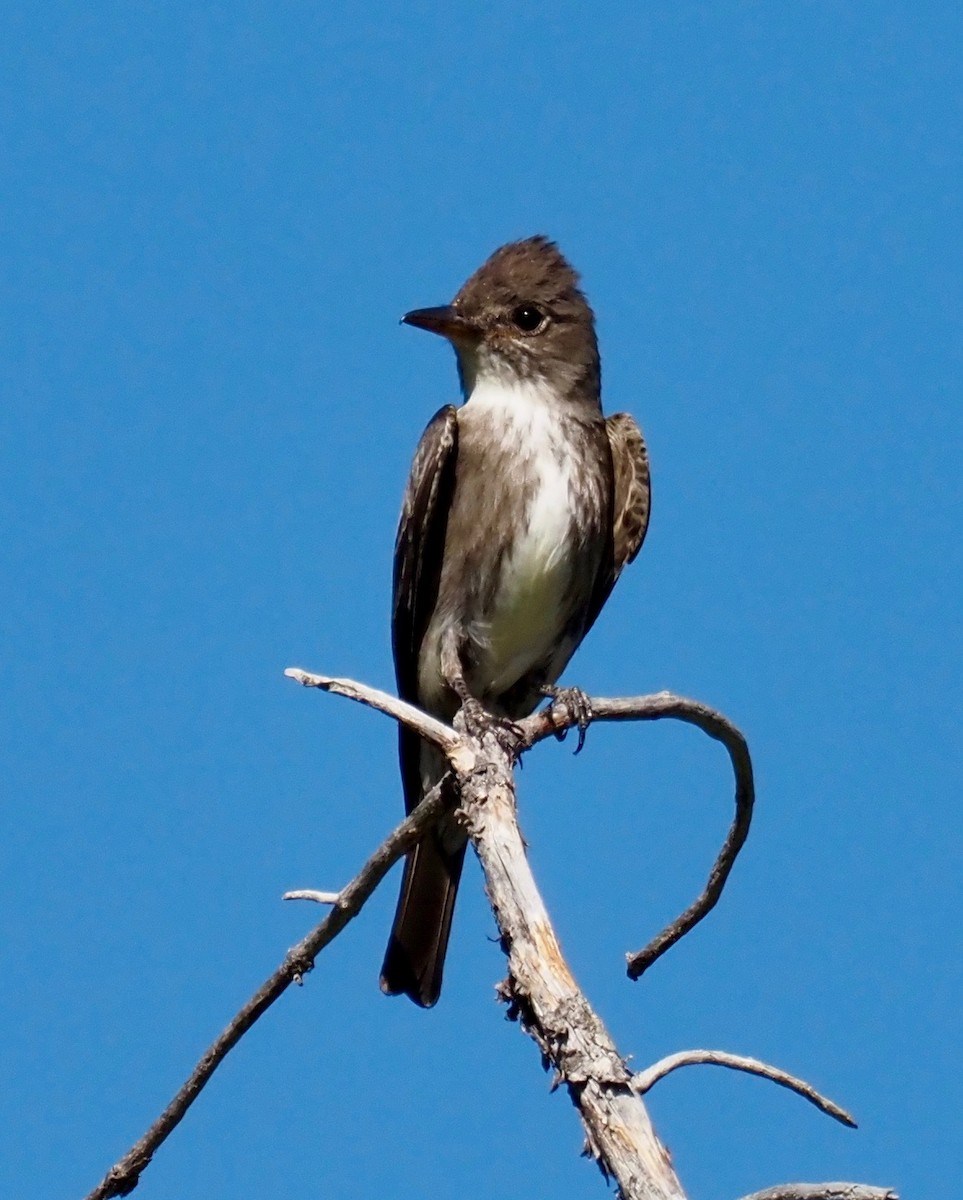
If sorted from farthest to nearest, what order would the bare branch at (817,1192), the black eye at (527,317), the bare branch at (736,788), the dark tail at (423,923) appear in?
the black eye at (527,317), the dark tail at (423,923), the bare branch at (736,788), the bare branch at (817,1192)

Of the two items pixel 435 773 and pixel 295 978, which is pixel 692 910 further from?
pixel 435 773

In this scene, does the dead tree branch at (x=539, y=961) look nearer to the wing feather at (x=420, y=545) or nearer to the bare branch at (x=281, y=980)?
the bare branch at (x=281, y=980)

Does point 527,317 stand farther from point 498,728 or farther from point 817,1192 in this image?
point 817,1192

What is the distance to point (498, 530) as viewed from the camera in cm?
807

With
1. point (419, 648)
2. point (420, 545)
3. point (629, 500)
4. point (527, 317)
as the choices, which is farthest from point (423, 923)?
point (527, 317)

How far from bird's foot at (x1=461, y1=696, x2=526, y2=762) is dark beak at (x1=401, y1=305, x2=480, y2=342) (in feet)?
7.17

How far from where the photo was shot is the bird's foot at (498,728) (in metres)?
6.61

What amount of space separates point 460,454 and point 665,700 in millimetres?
2766

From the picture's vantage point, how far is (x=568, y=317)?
886 centimetres

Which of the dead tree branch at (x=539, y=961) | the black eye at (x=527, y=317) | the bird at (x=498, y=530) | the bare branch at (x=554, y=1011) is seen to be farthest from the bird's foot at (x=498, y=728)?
the black eye at (x=527, y=317)

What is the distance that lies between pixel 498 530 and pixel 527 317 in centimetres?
127

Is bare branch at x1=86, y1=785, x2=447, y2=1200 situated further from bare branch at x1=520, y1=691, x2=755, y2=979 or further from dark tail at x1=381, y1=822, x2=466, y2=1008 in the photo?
dark tail at x1=381, y1=822, x2=466, y2=1008

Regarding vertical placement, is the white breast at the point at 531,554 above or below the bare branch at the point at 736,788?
above

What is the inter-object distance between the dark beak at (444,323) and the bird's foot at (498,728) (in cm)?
219
